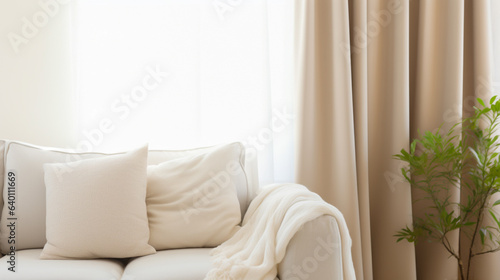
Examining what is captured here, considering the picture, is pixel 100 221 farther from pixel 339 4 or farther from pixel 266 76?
pixel 339 4

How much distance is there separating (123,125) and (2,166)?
30.4 inches

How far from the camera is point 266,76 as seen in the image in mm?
2926

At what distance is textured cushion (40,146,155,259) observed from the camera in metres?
2.02

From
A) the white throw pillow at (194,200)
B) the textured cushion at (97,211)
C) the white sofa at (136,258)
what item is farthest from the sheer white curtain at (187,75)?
the textured cushion at (97,211)

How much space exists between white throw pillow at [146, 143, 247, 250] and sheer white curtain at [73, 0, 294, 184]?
2.00 feet

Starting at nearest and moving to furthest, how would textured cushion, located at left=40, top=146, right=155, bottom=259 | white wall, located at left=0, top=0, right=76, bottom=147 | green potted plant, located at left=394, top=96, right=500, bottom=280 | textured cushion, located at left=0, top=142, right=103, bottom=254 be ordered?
textured cushion, located at left=40, top=146, right=155, bottom=259 → textured cushion, located at left=0, top=142, right=103, bottom=254 → green potted plant, located at left=394, top=96, right=500, bottom=280 → white wall, located at left=0, top=0, right=76, bottom=147

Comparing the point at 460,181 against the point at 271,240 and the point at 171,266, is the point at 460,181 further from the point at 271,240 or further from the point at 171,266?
the point at 171,266

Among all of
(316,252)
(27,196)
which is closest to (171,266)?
(316,252)

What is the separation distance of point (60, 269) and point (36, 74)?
1.31 m

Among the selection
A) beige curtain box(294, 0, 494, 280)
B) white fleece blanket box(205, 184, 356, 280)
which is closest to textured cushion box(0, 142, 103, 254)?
white fleece blanket box(205, 184, 356, 280)

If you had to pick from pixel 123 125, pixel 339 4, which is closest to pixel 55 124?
pixel 123 125

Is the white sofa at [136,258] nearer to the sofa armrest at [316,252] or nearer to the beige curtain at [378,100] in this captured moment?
the sofa armrest at [316,252]

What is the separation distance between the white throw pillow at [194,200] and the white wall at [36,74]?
2.66 ft

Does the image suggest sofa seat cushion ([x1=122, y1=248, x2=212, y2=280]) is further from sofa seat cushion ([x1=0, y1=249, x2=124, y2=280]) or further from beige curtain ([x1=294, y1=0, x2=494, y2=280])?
beige curtain ([x1=294, y1=0, x2=494, y2=280])
